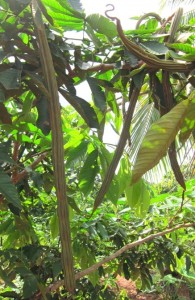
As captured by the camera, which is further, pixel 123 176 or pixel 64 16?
pixel 123 176

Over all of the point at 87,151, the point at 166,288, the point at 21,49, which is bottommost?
the point at 166,288

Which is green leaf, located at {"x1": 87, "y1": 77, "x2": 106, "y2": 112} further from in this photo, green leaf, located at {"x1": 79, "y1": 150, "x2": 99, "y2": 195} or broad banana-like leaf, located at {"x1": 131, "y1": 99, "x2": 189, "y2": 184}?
green leaf, located at {"x1": 79, "y1": 150, "x2": 99, "y2": 195}

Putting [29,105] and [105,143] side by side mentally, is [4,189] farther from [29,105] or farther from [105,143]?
[105,143]

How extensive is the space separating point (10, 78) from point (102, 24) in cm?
19

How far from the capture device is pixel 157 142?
548 mm

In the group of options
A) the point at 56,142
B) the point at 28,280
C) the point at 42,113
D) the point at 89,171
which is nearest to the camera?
the point at 56,142

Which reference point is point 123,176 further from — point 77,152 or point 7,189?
point 7,189

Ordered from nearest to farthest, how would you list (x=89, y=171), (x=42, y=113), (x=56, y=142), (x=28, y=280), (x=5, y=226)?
(x=56, y=142) < (x=42, y=113) < (x=89, y=171) < (x=28, y=280) < (x=5, y=226)

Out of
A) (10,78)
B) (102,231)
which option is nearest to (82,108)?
(10,78)

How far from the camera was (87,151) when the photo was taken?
0.97m

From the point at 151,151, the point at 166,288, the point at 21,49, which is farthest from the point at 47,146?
the point at 166,288

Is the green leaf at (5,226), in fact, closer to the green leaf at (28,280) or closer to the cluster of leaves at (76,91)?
the cluster of leaves at (76,91)

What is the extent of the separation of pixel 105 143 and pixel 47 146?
0.16 m

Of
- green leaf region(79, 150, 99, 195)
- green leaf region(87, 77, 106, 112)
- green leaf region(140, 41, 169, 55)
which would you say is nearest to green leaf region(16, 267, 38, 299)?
green leaf region(79, 150, 99, 195)
